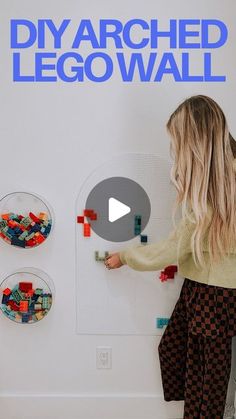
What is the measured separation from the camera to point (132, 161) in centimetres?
172

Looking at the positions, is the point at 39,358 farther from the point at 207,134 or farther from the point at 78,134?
the point at 207,134

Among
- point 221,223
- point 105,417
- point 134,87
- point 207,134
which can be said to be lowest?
point 105,417

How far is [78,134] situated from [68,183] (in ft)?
0.66

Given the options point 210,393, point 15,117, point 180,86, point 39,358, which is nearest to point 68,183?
point 15,117

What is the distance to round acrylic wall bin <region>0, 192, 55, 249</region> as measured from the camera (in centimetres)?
171

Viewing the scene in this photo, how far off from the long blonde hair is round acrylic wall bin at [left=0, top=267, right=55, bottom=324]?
0.67 m

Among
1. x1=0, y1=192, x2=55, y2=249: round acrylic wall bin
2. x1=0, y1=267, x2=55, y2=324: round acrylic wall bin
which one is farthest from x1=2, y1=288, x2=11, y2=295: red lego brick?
x1=0, y1=192, x2=55, y2=249: round acrylic wall bin

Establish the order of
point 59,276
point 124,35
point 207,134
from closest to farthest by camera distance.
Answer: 1. point 207,134
2. point 124,35
3. point 59,276

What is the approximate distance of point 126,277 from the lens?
1775 mm

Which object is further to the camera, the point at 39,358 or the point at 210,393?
the point at 39,358

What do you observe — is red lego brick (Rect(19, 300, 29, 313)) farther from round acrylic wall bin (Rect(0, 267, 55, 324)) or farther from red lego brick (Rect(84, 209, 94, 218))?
red lego brick (Rect(84, 209, 94, 218))

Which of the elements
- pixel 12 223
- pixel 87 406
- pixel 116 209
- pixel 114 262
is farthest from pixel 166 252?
pixel 87 406

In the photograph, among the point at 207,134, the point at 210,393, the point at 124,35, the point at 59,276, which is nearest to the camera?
the point at 207,134

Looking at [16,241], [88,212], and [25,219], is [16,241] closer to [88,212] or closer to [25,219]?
[25,219]
